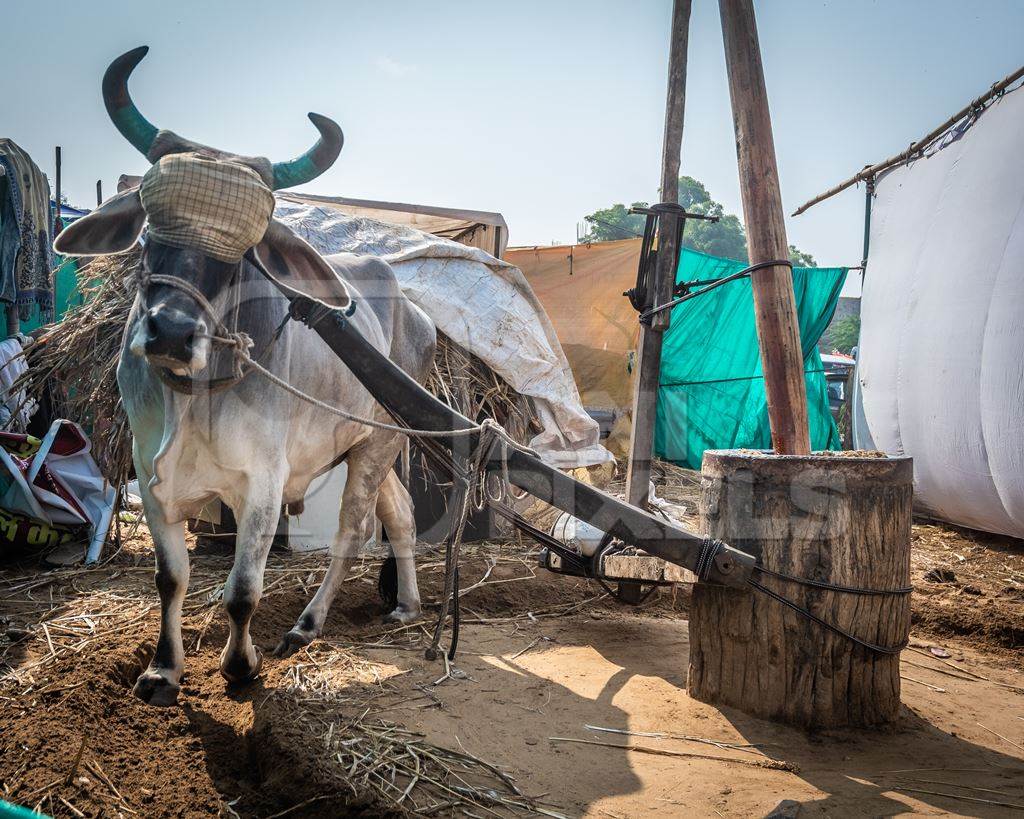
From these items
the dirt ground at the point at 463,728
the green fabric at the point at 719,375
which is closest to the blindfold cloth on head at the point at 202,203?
the dirt ground at the point at 463,728

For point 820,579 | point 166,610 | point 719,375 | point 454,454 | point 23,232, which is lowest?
point 166,610

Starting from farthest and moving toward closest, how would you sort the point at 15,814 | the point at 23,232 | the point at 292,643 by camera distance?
the point at 23,232, the point at 292,643, the point at 15,814

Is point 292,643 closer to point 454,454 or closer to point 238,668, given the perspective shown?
point 238,668

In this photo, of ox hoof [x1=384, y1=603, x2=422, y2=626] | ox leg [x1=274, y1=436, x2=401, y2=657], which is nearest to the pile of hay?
ox leg [x1=274, y1=436, x2=401, y2=657]

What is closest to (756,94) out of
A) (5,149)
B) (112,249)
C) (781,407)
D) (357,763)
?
(781,407)

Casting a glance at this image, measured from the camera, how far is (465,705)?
9.73ft

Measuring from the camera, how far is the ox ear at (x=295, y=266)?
9.18ft

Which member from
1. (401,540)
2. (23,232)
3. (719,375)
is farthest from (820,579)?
(719,375)

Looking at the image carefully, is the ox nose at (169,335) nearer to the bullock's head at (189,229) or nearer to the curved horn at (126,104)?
the bullock's head at (189,229)

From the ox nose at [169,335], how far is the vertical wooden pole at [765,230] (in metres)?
1.99

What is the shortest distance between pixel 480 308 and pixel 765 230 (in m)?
2.55

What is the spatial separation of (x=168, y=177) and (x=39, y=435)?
4878 millimetres

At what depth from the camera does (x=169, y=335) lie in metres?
2.32

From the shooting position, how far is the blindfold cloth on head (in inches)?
96.3
